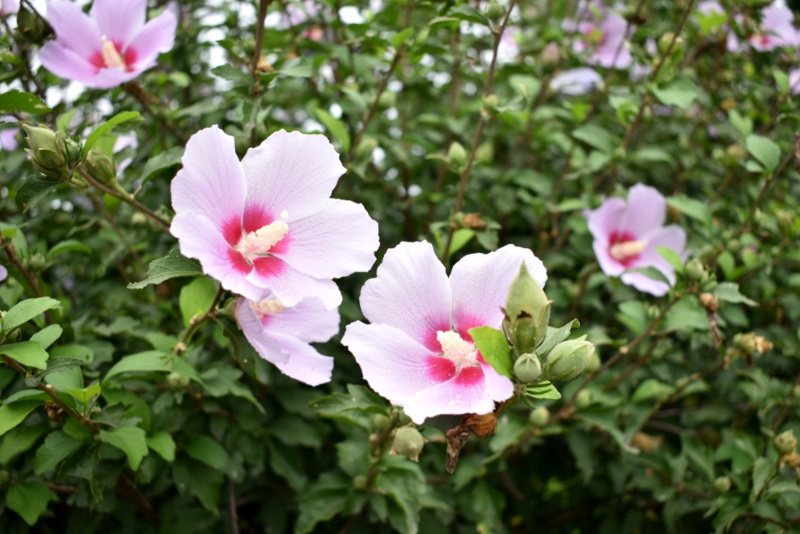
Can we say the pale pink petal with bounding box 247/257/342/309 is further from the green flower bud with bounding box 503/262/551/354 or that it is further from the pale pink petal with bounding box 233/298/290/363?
the green flower bud with bounding box 503/262/551/354

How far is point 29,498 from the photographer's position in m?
1.27

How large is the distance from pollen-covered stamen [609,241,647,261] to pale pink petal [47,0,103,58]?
1384 mm

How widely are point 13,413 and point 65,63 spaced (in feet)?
2.57

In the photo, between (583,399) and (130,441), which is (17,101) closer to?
(130,441)

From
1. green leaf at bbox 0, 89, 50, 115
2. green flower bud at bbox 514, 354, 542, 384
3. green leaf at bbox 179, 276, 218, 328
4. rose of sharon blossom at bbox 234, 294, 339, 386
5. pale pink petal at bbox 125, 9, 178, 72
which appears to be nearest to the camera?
green flower bud at bbox 514, 354, 542, 384

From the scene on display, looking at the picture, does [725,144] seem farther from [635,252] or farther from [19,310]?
[19,310]

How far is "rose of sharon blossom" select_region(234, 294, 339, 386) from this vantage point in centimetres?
109

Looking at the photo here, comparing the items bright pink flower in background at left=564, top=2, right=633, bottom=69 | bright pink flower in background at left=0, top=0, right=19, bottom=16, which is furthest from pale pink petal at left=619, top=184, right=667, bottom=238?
bright pink flower in background at left=0, top=0, right=19, bottom=16

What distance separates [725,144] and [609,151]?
2.81 feet

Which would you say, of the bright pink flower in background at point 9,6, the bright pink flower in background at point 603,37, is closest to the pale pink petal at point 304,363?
the bright pink flower in background at point 9,6

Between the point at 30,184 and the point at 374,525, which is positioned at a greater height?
the point at 30,184

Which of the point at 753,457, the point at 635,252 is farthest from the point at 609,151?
the point at 753,457

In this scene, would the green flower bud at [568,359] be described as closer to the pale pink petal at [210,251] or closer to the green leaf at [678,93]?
the pale pink petal at [210,251]

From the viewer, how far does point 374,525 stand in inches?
68.2
